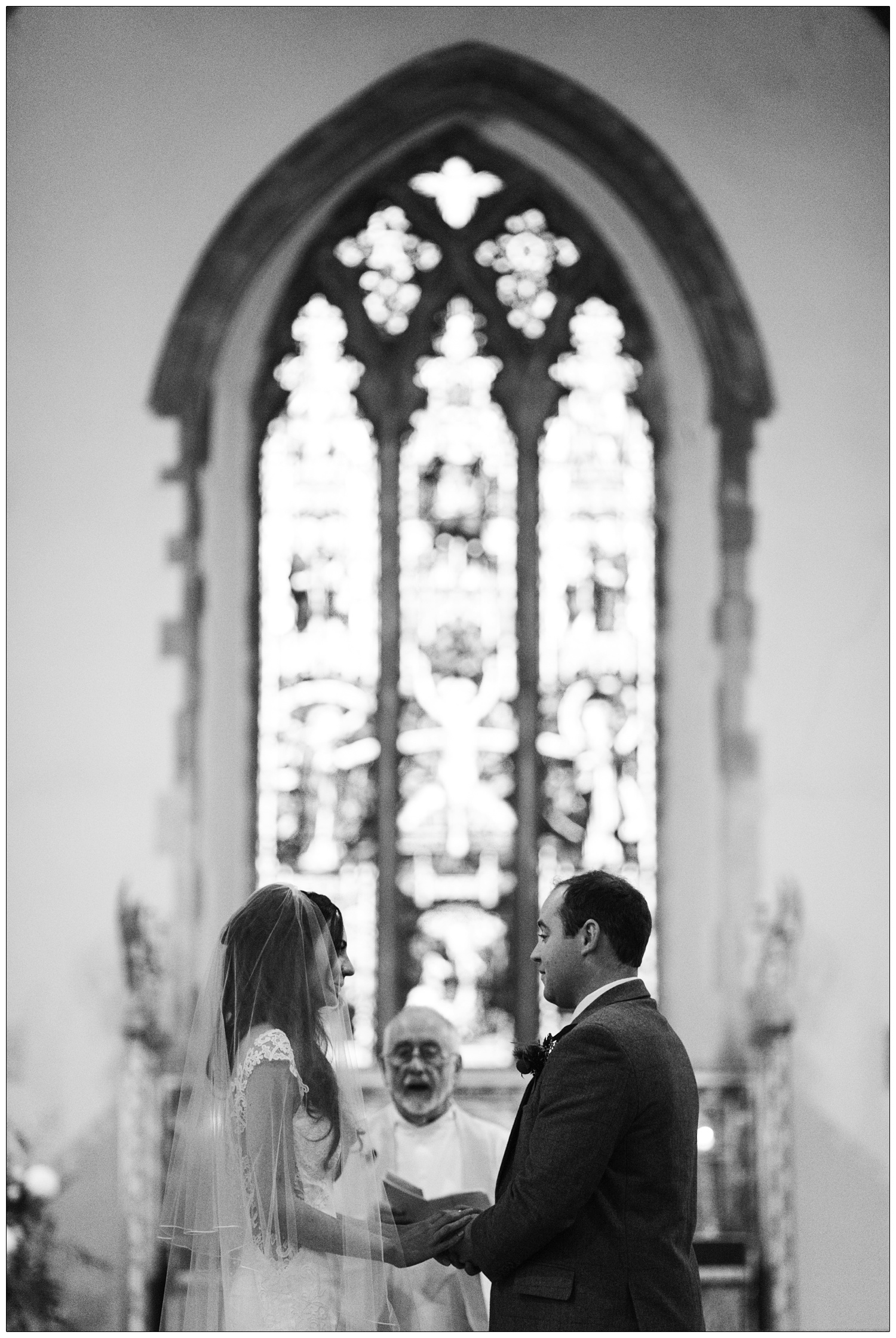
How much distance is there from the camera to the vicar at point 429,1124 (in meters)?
3.99

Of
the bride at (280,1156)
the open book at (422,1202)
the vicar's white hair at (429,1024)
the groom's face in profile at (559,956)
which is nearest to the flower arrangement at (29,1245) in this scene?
the vicar's white hair at (429,1024)

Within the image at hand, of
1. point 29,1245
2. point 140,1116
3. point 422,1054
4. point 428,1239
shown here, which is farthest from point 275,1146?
point 29,1245

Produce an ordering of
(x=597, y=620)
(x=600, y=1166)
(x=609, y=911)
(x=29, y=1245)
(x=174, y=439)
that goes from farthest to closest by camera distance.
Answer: (x=597, y=620) < (x=174, y=439) < (x=29, y=1245) < (x=609, y=911) < (x=600, y=1166)

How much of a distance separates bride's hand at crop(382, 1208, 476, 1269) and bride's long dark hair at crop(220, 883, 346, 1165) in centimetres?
21

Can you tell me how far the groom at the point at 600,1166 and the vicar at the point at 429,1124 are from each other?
110 centimetres

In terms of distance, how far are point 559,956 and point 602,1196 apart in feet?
1.25

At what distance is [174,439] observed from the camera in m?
6.29

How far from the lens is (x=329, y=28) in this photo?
21.2 feet

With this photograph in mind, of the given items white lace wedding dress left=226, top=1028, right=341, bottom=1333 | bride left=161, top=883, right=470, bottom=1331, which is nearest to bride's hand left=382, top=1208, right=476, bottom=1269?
bride left=161, top=883, right=470, bottom=1331

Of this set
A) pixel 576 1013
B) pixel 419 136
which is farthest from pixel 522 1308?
pixel 419 136

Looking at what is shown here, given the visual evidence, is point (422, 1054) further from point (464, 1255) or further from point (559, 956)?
point (559, 956)

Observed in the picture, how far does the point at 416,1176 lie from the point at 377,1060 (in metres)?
2.27

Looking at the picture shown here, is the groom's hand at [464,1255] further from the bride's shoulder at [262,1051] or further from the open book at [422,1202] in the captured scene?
the bride's shoulder at [262,1051]

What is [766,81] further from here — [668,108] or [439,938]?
[439,938]
